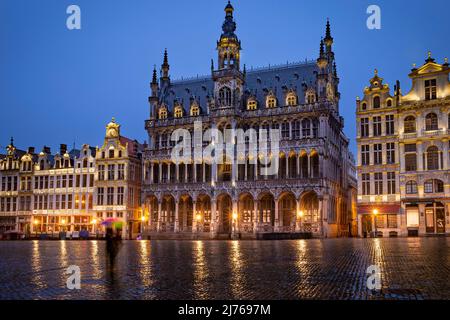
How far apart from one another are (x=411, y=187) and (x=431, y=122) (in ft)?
25.1

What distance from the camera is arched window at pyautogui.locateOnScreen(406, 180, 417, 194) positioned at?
59.0 meters

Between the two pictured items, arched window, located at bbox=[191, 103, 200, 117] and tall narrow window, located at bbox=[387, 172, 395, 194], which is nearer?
tall narrow window, located at bbox=[387, 172, 395, 194]

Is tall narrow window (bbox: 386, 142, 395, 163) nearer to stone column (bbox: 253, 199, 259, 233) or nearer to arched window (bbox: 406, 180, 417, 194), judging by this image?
arched window (bbox: 406, 180, 417, 194)

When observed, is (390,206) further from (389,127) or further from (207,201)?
(207,201)

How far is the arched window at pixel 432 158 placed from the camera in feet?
191

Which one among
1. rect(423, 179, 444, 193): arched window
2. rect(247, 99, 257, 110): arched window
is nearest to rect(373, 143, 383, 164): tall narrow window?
rect(423, 179, 444, 193): arched window

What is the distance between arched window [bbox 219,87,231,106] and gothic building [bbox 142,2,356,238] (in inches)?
5.5

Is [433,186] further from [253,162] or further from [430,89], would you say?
[253,162]

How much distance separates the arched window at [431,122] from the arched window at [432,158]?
7.41 feet

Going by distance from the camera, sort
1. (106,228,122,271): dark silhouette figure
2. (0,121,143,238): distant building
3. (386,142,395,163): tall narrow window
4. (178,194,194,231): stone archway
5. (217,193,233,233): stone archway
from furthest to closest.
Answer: (0,121,143,238): distant building < (178,194,194,231): stone archway < (217,193,233,233): stone archway < (386,142,395,163): tall narrow window < (106,228,122,271): dark silhouette figure

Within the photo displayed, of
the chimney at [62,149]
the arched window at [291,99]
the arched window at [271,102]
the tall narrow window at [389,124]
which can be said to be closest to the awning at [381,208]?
the tall narrow window at [389,124]

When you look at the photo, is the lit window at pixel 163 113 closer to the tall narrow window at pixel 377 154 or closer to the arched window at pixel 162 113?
the arched window at pixel 162 113

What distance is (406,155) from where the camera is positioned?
197ft
